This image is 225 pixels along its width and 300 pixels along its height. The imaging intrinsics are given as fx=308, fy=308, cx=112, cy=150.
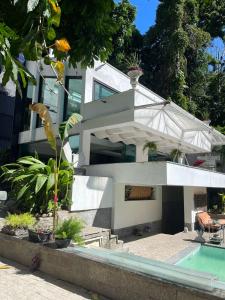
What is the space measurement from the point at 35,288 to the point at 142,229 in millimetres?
12650

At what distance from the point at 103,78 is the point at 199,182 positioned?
8.91m

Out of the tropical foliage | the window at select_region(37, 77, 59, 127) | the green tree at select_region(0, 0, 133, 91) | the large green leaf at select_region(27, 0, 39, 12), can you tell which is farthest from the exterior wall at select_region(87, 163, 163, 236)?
the large green leaf at select_region(27, 0, 39, 12)

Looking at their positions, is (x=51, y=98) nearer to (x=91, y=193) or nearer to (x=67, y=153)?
(x=67, y=153)

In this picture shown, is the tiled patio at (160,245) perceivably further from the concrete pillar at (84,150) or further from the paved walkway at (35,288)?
the paved walkway at (35,288)

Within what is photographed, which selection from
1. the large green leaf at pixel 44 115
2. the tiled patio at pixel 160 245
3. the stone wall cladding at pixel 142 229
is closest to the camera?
the large green leaf at pixel 44 115

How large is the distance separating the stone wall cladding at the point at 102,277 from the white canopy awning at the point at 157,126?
861cm

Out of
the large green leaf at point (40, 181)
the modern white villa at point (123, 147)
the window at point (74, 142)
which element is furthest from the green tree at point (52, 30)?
the window at point (74, 142)

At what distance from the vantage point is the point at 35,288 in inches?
297

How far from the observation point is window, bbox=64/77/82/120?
18938mm

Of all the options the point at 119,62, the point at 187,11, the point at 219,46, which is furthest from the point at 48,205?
the point at 219,46

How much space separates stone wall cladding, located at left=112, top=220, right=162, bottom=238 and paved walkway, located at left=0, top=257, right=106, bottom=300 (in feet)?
28.9

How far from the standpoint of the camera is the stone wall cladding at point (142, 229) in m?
17.4

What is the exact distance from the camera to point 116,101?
54.9 feet

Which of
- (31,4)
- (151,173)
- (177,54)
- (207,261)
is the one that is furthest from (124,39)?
(31,4)
